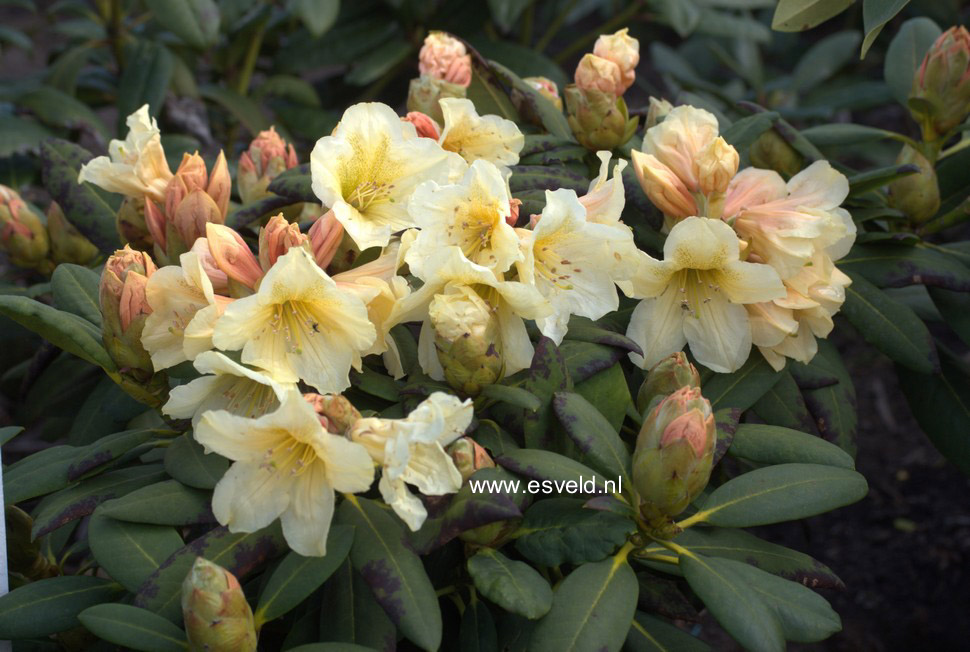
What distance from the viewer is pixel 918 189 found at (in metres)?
1.52

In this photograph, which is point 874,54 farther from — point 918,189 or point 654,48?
point 918,189

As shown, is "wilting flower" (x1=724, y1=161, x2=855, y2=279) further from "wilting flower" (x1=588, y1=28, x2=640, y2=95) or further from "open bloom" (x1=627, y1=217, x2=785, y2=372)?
"wilting flower" (x1=588, y1=28, x2=640, y2=95)

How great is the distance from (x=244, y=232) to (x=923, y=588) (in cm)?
189

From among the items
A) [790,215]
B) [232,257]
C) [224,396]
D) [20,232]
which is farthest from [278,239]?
[20,232]

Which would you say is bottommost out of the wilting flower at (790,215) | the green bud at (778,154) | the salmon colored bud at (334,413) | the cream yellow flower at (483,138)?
the green bud at (778,154)

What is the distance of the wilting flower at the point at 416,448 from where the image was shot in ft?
2.88

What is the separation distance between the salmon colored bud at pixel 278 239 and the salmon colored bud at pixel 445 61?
0.50 metres

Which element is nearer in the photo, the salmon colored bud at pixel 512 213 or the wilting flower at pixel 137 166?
the salmon colored bud at pixel 512 213

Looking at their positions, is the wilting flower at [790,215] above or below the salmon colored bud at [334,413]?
below

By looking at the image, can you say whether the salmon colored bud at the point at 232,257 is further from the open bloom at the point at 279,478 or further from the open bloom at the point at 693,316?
the open bloom at the point at 693,316

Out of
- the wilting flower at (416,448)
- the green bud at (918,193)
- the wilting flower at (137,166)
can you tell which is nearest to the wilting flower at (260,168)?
the wilting flower at (137,166)

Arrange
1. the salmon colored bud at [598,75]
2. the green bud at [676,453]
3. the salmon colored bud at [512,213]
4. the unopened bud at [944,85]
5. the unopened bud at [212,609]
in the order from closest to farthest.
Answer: the unopened bud at [212,609]
the green bud at [676,453]
the salmon colored bud at [512,213]
the salmon colored bud at [598,75]
the unopened bud at [944,85]

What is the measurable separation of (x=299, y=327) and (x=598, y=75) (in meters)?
0.62

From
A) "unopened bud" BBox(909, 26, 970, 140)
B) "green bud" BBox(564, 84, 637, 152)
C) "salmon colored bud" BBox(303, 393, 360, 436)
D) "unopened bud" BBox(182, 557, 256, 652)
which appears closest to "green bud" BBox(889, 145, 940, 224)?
"unopened bud" BBox(909, 26, 970, 140)
